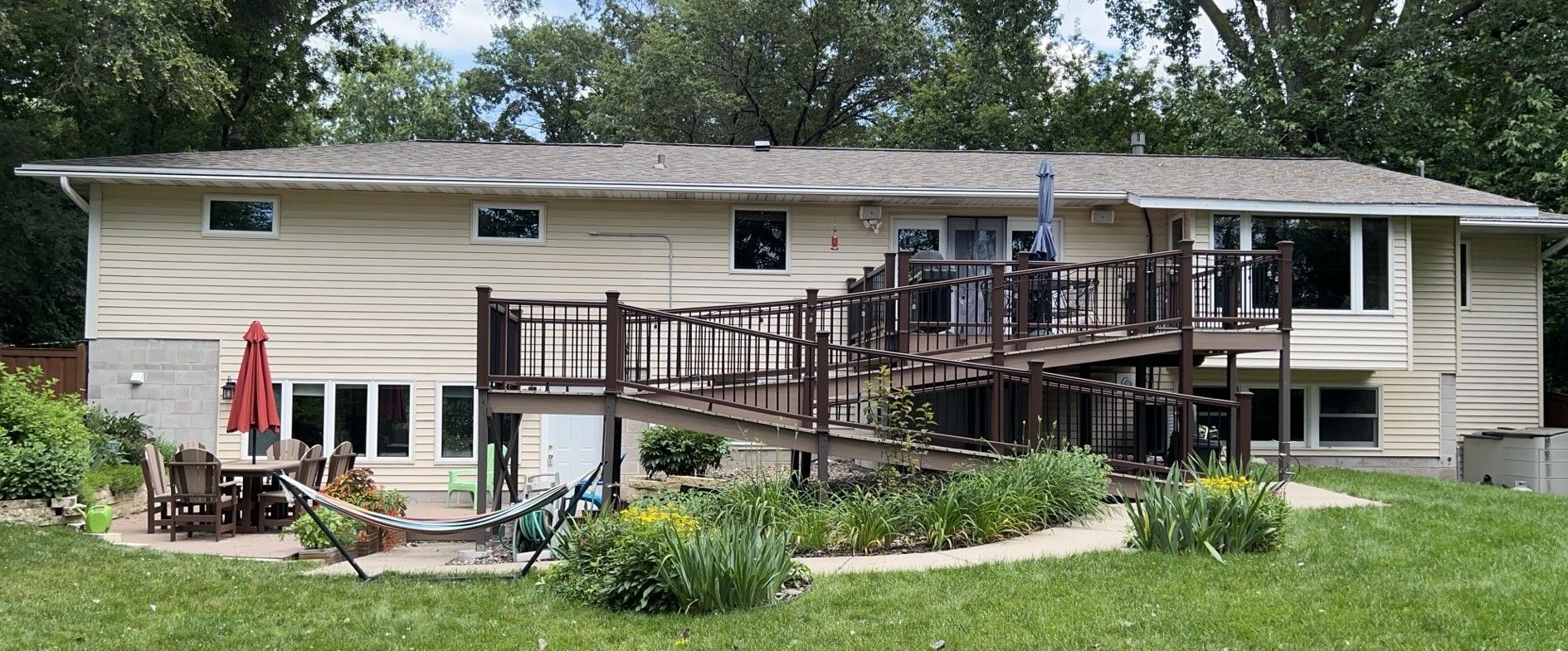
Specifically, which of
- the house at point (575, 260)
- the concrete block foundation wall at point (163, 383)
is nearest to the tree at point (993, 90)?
the house at point (575, 260)

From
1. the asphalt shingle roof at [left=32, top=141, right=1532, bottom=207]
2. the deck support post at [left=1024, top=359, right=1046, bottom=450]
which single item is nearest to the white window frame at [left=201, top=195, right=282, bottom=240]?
the asphalt shingle roof at [left=32, top=141, right=1532, bottom=207]

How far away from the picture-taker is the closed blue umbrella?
45.4ft

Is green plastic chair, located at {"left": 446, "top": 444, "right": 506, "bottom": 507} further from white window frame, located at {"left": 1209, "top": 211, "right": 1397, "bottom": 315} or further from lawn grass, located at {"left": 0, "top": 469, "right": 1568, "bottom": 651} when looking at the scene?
white window frame, located at {"left": 1209, "top": 211, "right": 1397, "bottom": 315}

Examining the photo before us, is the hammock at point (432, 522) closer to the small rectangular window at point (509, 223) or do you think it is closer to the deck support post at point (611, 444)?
the deck support post at point (611, 444)

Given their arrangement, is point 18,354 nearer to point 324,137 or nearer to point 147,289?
point 147,289

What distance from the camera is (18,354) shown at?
14844 mm

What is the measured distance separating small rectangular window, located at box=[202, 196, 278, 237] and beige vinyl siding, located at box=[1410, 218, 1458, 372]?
51.3ft

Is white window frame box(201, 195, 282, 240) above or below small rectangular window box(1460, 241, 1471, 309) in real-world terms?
above

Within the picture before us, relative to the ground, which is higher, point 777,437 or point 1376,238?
point 1376,238

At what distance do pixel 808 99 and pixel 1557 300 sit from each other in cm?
1729

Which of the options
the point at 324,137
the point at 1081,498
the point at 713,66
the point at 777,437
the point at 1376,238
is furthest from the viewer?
the point at 324,137

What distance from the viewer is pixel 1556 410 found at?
20.3 meters

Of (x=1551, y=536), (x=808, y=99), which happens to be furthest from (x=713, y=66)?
(x=1551, y=536)

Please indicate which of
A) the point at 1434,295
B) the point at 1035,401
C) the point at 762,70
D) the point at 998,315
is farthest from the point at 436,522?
the point at 762,70
